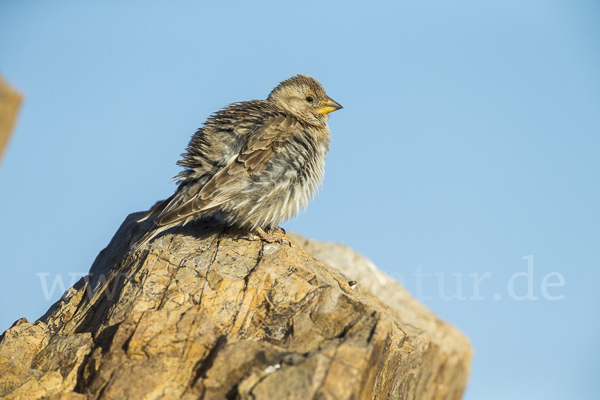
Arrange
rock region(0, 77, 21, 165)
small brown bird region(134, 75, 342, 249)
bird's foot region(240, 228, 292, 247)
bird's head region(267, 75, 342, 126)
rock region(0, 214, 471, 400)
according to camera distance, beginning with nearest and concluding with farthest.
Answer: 1. rock region(0, 77, 21, 165)
2. rock region(0, 214, 471, 400)
3. small brown bird region(134, 75, 342, 249)
4. bird's foot region(240, 228, 292, 247)
5. bird's head region(267, 75, 342, 126)

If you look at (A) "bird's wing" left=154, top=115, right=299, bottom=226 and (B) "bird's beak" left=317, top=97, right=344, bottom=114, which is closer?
(A) "bird's wing" left=154, top=115, right=299, bottom=226

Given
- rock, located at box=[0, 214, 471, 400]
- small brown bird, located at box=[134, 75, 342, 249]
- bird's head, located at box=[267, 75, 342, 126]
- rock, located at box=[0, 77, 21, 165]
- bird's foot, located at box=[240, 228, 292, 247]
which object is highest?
bird's head, located at box=[267, 75, 342, 126]

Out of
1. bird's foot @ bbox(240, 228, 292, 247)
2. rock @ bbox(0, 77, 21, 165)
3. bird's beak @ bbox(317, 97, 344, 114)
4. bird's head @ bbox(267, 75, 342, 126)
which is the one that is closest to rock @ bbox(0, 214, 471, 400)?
bird's foot @ bbox(240, 228, 292, 247)

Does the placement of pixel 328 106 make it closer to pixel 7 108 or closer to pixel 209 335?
pixel 209 335

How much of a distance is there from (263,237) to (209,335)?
1819mm

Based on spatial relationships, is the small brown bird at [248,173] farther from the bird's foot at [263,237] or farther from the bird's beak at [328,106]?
the bird's beak at [328,106]

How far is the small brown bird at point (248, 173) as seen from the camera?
582 cm

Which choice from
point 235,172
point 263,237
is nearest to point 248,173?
point 235,172

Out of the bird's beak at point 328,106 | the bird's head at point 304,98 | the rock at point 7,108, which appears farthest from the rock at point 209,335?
the bird's beak at point 328,106

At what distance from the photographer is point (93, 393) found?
4.11 meters

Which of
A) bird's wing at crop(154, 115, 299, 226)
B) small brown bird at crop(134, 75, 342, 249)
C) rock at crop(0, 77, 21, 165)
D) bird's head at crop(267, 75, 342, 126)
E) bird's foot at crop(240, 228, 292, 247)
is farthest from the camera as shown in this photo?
bird's head at crop(267, 75, 342, 126)

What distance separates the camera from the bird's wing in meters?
5.68

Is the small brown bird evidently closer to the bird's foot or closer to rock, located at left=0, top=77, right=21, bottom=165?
the bird's foot

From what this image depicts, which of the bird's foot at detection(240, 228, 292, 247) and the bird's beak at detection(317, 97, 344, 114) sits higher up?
the bird's beak at detection(317, 97, 344, 114)
